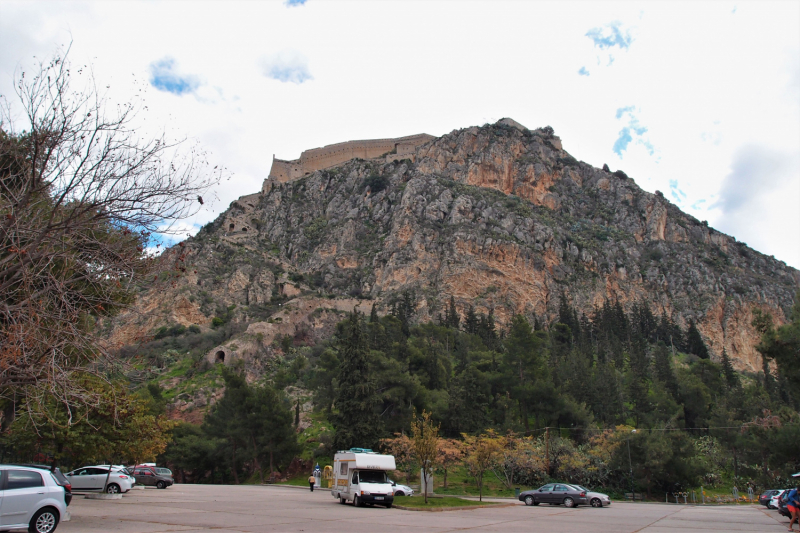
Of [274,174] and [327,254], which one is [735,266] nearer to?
[327,254]

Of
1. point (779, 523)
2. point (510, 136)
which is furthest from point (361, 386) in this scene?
point (510, 136)

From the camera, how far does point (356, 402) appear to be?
34.0 m

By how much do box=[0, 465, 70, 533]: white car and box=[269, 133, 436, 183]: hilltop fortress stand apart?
118652mm

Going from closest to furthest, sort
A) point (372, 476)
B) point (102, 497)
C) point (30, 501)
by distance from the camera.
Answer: point (30, 501) → point (102, 497) → point (372, 476)

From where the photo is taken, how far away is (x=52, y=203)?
9.80 meters

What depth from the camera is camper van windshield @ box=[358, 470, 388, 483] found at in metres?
19.1

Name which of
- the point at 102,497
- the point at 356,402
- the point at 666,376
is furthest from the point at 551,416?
the point at 102,497

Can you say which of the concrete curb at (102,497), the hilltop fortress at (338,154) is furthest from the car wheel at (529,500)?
the hilltop fortress at (338,154)

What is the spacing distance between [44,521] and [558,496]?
20086 millimetres

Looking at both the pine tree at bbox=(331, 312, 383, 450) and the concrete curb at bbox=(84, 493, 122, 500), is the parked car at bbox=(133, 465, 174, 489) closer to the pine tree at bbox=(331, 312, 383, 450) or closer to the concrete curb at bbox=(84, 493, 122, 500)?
the concrete curb at bbox=(84, 493, 122, 500)

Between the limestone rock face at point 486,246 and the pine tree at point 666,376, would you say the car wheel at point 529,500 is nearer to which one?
the pine tree at point 666,376

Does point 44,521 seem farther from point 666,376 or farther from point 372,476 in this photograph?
point 666,376

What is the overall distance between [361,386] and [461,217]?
63677 mm

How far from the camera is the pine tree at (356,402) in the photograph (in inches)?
1314
